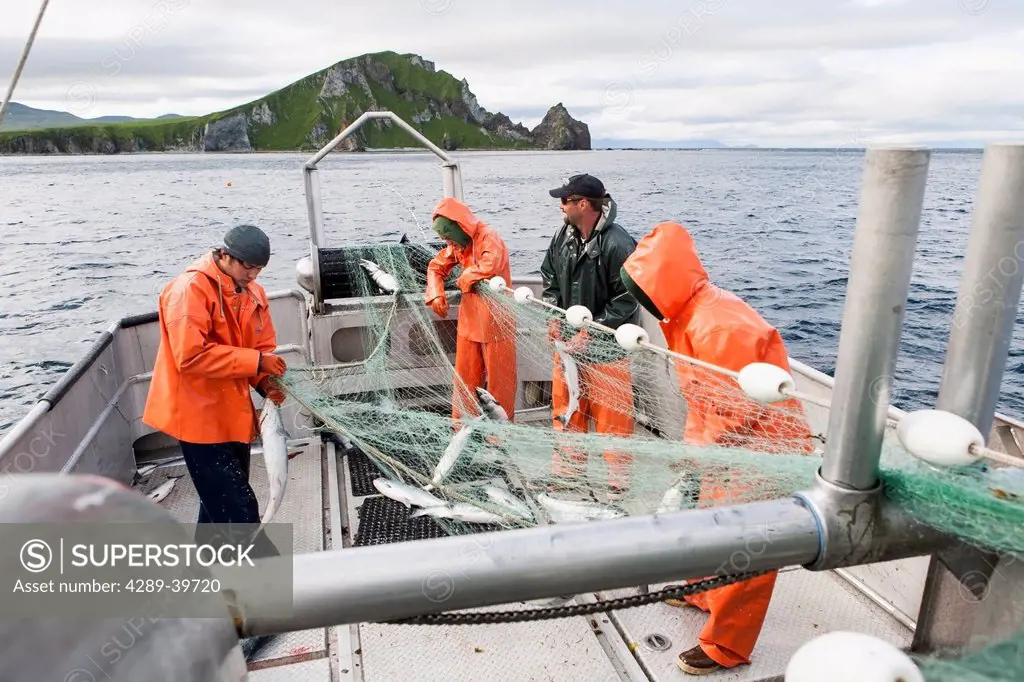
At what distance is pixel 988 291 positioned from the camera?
4.11 feet

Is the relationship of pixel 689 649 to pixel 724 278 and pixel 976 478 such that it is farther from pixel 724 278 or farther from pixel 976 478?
pixel 724 278

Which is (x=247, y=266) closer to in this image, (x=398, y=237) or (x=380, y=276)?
(x=380, y=276)

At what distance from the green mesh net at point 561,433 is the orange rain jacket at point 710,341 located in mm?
14

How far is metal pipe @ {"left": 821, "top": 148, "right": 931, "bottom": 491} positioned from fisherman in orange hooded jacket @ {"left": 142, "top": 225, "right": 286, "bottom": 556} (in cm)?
344

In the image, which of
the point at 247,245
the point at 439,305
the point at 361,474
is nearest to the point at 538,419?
the point at 439,305

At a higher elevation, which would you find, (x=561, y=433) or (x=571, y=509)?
(x=561, y=433)

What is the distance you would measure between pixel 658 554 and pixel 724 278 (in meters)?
20.1

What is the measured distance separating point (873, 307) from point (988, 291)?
0.90 ft

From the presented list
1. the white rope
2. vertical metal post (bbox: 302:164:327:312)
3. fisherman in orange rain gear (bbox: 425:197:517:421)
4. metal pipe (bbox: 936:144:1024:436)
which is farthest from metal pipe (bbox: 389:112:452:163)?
metal pipe (bbox: 936:144:1024:436)

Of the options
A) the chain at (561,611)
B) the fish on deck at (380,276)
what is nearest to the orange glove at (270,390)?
the fish on deck at (380,276)

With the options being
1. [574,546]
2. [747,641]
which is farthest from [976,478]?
[747,641]

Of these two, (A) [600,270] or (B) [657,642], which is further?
(A) [600,270]

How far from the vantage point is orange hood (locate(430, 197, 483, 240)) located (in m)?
6.16

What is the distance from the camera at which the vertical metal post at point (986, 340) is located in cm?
121
